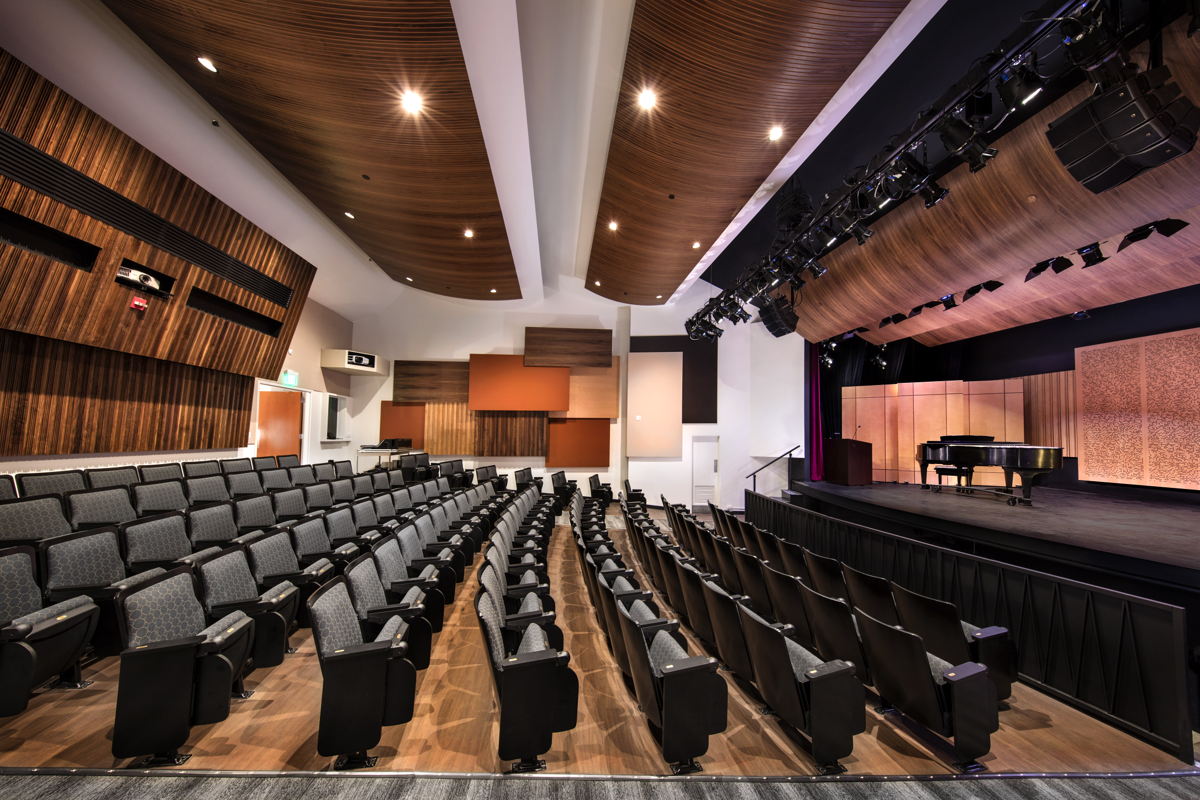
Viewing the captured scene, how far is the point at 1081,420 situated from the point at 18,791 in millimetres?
9825

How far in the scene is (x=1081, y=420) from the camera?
6.91 metres

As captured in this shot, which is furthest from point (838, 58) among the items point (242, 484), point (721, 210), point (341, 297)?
point (341, 297)

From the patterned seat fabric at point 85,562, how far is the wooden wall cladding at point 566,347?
7378 millimetres

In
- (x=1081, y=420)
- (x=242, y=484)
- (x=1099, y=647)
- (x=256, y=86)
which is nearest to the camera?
(x=1099, y=647)

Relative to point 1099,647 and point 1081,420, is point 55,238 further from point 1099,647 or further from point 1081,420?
point 1081,420

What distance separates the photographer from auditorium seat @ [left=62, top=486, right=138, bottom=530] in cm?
324

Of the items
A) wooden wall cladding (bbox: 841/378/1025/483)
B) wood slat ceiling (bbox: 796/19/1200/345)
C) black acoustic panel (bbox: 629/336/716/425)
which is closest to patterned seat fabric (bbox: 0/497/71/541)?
wood slat ceiling (bbox: 796/19/1200/345)

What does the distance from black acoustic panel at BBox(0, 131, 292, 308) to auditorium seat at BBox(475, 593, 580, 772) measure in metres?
4.80

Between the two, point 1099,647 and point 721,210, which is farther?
point 721,210

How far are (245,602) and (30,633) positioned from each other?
64 centimetres

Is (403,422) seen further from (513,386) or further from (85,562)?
(85,562)

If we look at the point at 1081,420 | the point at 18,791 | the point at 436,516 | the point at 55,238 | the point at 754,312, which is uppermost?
the point at 754,312

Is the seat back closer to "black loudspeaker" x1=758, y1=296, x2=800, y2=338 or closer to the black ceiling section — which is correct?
the black ceiling section

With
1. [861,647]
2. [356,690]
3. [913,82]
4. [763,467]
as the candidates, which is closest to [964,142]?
[913,82]
